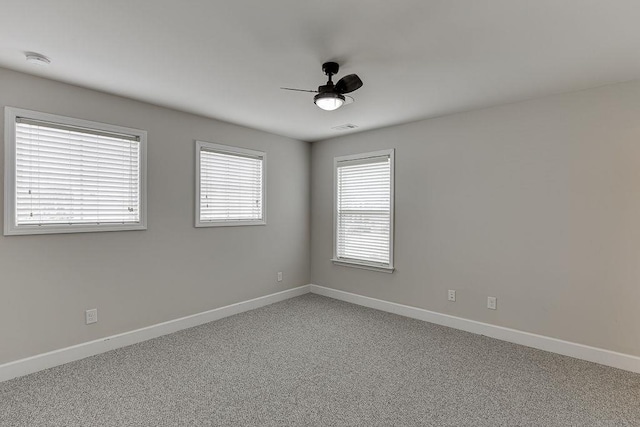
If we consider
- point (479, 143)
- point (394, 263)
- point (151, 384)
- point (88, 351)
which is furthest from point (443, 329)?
point (88, 351)

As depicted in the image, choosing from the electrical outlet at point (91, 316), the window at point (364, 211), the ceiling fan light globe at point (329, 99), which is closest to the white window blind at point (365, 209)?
the window at point (364, 211)

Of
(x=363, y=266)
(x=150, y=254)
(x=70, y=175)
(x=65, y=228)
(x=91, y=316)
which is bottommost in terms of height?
(x=91, y=316)

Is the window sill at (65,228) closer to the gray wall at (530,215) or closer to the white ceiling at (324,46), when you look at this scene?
the white ceiling at (324,46)

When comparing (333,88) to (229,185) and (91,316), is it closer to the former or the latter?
(229,185)

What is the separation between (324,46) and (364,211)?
2754mm

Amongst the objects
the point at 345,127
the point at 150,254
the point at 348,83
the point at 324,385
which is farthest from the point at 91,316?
the point at 345,127

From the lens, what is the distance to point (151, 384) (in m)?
2.54

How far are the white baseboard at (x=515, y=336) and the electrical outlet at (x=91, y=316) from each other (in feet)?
10.3

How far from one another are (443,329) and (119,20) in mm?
4080

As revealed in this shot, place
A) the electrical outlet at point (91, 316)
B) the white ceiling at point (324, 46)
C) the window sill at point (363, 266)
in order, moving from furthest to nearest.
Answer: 1. the window sill at point (363, 266)
2. the electrical outlet at point (91, 316)
3. the white ceiling at point (324, 46)

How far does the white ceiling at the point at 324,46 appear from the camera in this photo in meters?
1.84

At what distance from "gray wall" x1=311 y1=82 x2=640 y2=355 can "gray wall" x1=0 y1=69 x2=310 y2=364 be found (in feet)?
5.56

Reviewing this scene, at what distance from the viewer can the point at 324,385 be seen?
8.33ft

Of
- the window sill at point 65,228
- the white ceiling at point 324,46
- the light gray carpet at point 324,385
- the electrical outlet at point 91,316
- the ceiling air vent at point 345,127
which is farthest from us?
the ceiling air vent at point 345,127
